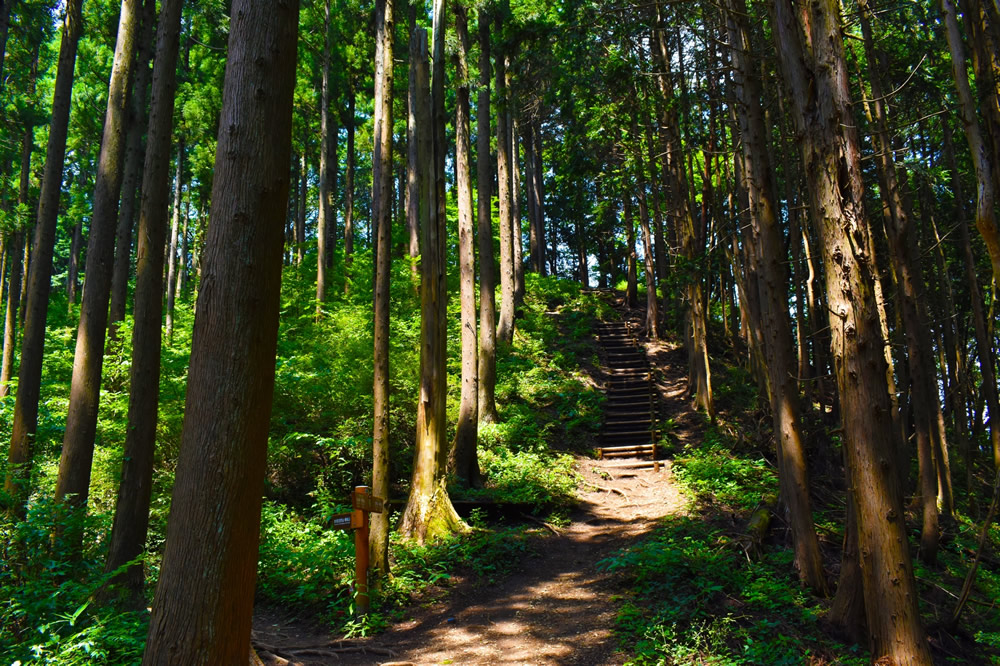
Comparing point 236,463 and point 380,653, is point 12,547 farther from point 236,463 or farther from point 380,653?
point 236,463

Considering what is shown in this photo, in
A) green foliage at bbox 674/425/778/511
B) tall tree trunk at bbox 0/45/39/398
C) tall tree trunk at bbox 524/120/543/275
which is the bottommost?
green foliage at bbox 674/425/778/511

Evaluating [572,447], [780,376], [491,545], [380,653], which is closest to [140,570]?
[380,653]

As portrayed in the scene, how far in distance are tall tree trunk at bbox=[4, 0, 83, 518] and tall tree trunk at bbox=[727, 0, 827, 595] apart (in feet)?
29.9

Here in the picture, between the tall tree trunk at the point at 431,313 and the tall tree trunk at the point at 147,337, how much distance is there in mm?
3463

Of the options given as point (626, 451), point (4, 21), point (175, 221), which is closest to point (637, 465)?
point (626, 451)

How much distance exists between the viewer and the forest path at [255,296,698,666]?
18.6ft

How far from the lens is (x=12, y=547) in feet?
17.5

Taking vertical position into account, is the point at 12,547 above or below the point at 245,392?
below

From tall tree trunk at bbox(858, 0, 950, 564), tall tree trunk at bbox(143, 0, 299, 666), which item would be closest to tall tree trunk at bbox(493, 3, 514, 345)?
tall tree trunk at bbox(858, 0, 950, 564)

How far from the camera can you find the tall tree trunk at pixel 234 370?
106 inches

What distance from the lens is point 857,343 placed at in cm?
470

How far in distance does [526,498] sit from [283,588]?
15.0ft

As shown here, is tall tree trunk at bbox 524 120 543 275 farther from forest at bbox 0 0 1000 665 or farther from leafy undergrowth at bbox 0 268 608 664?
leafy undergrowth at bbox 0 268 608 664

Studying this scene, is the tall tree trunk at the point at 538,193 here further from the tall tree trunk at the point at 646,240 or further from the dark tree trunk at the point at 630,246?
the tall tree trunk at the point at 646,240
